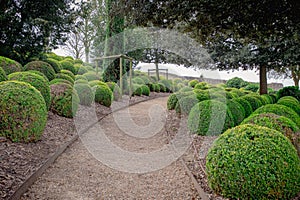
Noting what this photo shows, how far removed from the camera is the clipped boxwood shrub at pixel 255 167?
9.23 ft

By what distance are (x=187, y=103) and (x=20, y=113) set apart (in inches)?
181

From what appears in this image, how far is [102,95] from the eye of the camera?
30.8ft

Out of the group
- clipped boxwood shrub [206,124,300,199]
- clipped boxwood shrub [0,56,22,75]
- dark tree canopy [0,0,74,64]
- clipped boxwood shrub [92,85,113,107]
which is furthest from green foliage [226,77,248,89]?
clipped boxwood shrub [206,124,300,199]

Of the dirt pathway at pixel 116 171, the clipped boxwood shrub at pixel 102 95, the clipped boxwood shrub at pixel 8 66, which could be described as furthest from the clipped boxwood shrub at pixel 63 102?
the clipped boxwood shrub at pixel 102 95

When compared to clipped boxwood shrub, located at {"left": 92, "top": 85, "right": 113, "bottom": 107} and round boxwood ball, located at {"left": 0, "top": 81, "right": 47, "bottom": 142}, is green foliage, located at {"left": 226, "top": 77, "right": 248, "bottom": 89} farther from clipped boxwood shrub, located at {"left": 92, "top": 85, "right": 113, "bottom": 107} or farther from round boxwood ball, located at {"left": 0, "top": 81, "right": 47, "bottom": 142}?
round boxwood ball, located at {"left": 0, "top": 81, "right": 47, "bottom": 142}

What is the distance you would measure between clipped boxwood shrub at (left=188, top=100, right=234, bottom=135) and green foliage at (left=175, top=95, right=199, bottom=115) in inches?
65.3

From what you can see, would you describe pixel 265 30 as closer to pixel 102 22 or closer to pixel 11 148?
pixel 11 148

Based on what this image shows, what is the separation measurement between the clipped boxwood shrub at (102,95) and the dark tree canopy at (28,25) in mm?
2756

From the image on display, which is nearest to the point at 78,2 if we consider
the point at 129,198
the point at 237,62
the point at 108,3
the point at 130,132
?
the point at 108,3

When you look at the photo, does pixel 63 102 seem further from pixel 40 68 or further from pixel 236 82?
pixel 236 82

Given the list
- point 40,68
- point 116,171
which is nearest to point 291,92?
Answer: point 40,68

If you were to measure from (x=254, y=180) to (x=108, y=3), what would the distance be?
10.6m

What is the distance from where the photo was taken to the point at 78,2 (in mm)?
11547

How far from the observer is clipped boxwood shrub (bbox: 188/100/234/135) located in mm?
5590
